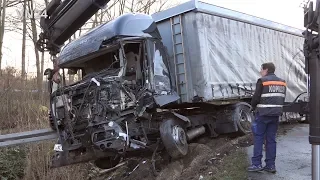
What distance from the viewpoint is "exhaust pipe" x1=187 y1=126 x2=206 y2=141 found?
7.28 m

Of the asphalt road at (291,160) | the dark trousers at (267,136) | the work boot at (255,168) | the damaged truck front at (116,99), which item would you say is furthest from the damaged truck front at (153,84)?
the dark trousers at (267,136)

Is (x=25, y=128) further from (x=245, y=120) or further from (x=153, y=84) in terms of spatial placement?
(x=245, y=120)

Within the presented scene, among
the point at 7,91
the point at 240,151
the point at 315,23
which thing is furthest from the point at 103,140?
the point at 7,91

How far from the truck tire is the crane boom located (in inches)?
157

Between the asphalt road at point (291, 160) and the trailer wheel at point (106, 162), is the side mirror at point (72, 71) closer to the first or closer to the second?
the trailer wheel at point (106, 162)

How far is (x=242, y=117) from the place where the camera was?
8.43m

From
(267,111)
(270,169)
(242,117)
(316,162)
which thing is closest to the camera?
(316,162)

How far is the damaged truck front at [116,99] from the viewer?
5.80 metres

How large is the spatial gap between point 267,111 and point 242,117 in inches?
128

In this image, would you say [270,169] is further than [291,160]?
No

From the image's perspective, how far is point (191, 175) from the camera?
5941 millimetres

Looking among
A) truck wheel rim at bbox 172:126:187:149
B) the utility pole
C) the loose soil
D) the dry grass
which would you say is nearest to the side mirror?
the dry grass

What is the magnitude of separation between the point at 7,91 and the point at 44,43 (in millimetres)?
4263

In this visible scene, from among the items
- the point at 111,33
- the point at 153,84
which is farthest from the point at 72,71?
the point at 153,84
